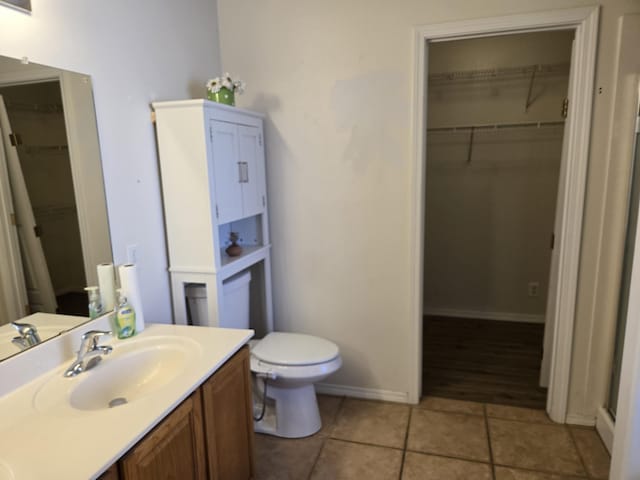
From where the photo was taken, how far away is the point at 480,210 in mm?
3834

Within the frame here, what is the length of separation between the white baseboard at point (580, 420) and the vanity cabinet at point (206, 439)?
1.75 m

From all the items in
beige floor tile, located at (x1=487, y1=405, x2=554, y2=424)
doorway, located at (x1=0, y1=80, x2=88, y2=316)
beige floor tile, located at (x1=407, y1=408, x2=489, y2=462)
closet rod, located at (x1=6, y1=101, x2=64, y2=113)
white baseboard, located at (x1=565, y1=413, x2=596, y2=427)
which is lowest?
beige floor tile, located at (x1=407, y1=408, x2=489, y2=462)

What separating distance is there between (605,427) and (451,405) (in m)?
0.77

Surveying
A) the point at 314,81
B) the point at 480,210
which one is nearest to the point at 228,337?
the point at 314,81

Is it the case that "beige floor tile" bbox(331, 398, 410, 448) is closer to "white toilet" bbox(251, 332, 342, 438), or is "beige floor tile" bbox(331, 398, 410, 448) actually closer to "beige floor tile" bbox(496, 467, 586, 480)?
"white toilet" bbox(251, 332, 342, 438)

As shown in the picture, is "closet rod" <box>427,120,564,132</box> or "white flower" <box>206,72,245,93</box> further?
"closet rod" <box>427,120,564,132</box>

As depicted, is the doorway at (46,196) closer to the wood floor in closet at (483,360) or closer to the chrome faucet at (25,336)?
the chrome faucet at (25,336)

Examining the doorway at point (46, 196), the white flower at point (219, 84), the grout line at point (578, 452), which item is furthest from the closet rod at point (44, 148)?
the grout line at point (578, 452)

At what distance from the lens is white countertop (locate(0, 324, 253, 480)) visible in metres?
0.97

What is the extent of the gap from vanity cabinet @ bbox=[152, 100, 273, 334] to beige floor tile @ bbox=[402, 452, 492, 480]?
1167mm

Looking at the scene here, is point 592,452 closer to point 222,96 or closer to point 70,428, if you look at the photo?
point 70,428

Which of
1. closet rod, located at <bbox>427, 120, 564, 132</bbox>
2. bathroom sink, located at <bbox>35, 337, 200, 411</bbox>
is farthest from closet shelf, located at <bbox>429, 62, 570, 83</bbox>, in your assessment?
bathroom sink, located at <bbox>35, 337, 200, 411</bbox>

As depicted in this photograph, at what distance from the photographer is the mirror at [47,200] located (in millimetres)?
1341

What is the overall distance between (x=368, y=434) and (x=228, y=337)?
43.9 inches
